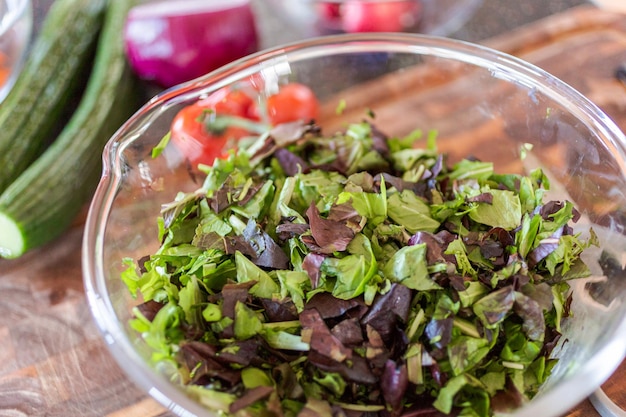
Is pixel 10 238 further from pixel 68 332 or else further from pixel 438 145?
pixel 438 145

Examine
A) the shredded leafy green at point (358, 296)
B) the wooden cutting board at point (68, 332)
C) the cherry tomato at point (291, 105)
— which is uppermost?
the cherry tomato at point (291, 105)

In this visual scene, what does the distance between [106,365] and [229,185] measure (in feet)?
1.59

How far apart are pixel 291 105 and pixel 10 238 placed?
30.0 inches

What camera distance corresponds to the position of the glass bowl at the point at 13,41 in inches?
63.3

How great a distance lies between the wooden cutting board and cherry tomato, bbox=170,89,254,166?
1.26ft

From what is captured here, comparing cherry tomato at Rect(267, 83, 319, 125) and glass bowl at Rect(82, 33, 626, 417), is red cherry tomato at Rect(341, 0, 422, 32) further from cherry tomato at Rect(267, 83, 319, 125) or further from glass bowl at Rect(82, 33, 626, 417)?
cherry tomato at Rect(267, 83, 319, 125)

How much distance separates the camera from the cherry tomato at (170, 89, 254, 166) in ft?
4.55

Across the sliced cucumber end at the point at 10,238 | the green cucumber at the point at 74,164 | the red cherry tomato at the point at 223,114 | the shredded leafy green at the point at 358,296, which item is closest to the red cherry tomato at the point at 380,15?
the red cherry tomato at the point at 223,114

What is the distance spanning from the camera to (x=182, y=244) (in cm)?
112

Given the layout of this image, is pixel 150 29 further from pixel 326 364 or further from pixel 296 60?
pixel 326 364

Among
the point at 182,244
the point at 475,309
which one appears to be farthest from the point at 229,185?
the point at 475,309

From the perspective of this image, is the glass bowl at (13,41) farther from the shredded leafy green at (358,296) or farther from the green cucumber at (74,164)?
the shredded leafy green at (358,296)

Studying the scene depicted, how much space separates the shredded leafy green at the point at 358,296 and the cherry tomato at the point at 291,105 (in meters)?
0.43

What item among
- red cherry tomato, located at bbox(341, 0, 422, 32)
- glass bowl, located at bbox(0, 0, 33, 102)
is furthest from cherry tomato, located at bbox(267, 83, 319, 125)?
glass bowl, located at bbox(0, 0, 33, 102)
